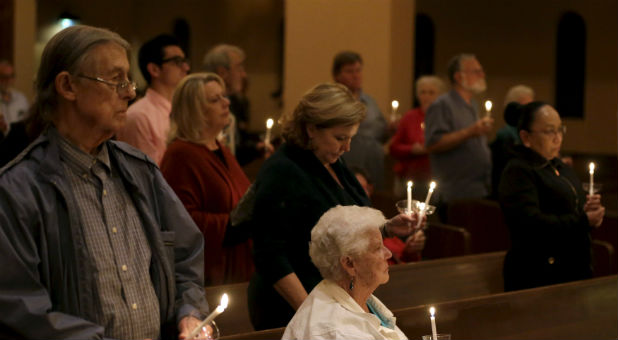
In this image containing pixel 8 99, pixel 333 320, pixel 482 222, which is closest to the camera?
pixel 333 320

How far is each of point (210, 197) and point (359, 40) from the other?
4.67 m

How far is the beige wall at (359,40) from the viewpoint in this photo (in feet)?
26.2

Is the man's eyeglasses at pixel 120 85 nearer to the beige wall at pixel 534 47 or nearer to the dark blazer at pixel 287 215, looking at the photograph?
the dark blazer at pixel 287 215

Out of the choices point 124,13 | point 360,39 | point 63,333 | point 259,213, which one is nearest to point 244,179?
point 259,213

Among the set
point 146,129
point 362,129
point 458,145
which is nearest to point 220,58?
point 146,129

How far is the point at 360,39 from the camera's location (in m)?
8.04

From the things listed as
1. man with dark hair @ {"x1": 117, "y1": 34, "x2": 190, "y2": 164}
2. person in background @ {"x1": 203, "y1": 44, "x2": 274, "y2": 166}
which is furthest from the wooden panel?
man with dark hair @ {"x1": 117, "y1": 34, "x2": 190, "y2": 164}

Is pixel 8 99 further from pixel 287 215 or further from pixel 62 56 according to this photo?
pixel 62 56

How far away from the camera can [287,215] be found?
2859mm

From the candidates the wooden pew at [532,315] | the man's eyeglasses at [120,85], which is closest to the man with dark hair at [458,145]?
the wooden pew at [532,315]

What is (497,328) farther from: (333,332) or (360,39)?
(360,39)

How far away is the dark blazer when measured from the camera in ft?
9.36

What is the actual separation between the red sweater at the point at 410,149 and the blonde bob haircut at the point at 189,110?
3.02m

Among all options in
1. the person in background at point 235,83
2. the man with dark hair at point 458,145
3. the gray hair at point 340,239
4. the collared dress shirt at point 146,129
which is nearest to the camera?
the gray hair at point 340,239
